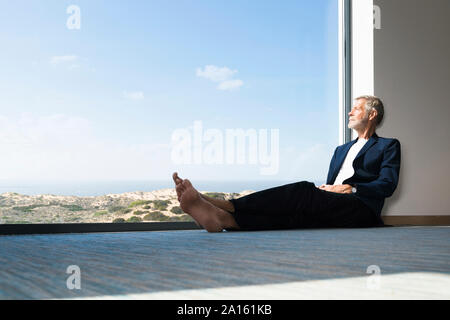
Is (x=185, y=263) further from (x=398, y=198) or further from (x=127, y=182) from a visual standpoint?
(x=398, y=198)

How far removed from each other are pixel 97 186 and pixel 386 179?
1.62 meters

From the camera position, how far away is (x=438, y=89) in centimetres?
386

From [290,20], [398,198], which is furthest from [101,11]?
[398,198]

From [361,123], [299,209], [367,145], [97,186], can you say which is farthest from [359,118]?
[97,186]

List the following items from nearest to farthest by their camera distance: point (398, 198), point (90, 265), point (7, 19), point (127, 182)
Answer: point (90, 265)
point (7, 19)
point (127, 182)
point (398, 198)

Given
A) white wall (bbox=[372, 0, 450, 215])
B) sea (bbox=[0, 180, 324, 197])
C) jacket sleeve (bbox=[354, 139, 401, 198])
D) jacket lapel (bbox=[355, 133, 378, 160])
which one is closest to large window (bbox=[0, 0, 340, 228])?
sea (bbox=[0, 180, 324, 197])

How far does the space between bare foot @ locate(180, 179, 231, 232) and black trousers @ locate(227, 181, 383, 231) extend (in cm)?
10

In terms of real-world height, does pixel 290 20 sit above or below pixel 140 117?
above

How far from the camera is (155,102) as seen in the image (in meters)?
3.34

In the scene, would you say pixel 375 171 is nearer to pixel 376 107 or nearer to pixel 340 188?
pixel 340 188

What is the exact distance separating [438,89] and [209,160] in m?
1.70

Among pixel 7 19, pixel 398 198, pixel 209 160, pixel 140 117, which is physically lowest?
pixel 398 198

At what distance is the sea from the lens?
2.95 m

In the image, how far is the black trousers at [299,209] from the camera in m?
2.67
